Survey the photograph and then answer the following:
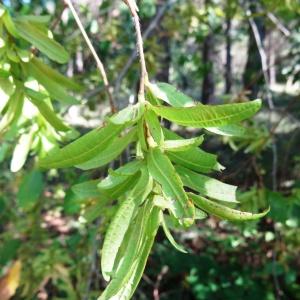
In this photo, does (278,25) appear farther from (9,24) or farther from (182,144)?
(182,144)

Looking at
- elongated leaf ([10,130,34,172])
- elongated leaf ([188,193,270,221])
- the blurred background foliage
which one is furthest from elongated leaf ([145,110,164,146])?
the blurred background foliage

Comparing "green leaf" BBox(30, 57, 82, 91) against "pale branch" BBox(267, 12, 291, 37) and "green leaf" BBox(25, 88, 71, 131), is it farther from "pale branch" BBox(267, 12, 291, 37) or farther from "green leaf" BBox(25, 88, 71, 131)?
"pale branch" BBox(267, 12, 291, 37)

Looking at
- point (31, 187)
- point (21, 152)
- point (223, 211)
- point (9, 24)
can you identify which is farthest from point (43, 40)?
point (31, 187)

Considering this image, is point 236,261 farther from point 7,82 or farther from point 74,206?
point 7,82

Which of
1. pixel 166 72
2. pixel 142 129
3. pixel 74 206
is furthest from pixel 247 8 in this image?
pixel 142 129

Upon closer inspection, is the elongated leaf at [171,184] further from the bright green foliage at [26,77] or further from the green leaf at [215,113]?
the bright green foliage at [26,77]

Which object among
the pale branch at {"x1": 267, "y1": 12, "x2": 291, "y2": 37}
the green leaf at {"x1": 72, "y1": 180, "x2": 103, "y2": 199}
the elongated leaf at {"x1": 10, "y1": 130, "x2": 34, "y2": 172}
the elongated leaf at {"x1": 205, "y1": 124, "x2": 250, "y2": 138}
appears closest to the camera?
the elongated leaf at {"x1": 205, "y1": 124, "x2": 250, "y2": 138}

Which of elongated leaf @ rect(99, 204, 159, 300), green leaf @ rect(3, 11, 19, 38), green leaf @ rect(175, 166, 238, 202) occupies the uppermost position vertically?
green leaf @ rect(3, 11, 19, 38)
